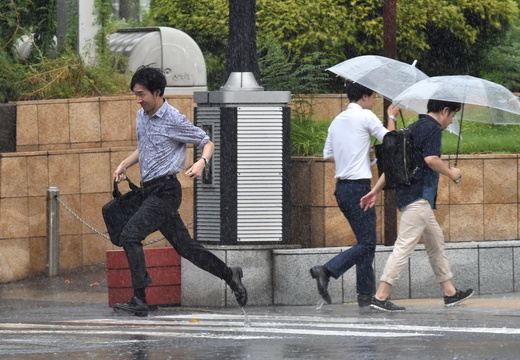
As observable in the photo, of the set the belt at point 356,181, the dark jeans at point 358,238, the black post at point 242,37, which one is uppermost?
the black post at point 242,37

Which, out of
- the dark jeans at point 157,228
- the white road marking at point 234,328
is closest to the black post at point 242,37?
the dark jeans at point 157,228

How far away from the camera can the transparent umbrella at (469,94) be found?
32.3 feet

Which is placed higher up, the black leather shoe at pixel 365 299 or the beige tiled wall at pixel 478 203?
the beige tiled wall at pixel 478 203

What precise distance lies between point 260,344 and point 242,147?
2.84 m

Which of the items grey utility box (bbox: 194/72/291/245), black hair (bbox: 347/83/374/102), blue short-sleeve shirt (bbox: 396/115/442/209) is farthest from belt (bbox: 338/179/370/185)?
grey utility box (bbox: 194/72/291/245)

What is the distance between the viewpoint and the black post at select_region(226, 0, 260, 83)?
10.6 metres

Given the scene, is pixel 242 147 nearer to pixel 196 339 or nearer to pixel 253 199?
pixel 253 199

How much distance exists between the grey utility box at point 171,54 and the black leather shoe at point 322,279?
7117mm

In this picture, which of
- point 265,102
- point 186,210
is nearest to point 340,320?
point 265,102

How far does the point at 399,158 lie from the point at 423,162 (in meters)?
0.23

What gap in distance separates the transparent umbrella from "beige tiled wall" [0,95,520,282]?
1.26 meters

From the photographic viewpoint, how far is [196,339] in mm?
8344

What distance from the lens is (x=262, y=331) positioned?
8.77m

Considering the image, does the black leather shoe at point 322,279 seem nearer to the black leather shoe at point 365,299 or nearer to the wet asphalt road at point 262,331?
the wet asphalt road at point 262,331
